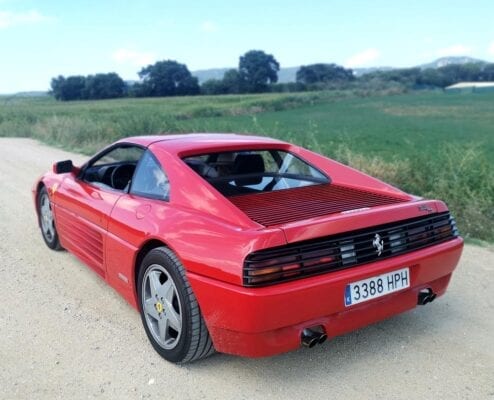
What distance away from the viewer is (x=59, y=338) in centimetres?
341

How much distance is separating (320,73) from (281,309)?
102837 mm

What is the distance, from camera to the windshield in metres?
3.83

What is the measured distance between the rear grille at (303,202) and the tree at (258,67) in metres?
90.0

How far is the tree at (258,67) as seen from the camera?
94250mm

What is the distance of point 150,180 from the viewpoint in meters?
3.56

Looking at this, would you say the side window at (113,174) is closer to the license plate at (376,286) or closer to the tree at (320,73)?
the license plate at (376,286)

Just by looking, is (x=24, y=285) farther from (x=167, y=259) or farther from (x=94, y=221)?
(x=167, y=259)

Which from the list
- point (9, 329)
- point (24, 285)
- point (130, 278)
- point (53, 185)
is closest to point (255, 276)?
point (130, 278)

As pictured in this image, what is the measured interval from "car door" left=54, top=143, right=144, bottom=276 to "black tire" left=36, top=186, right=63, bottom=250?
299 millimetres

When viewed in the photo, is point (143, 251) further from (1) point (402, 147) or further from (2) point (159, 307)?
(1) point (402, 147)

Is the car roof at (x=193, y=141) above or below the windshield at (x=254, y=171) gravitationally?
above

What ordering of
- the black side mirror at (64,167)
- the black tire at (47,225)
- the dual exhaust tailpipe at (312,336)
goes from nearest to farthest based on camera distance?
the dual exhaust tailpipe at (312,336)
the black side mirror at (64,167)
the black tire at (47,225)

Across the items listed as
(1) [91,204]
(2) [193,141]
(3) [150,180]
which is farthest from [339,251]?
(1) [91,204]

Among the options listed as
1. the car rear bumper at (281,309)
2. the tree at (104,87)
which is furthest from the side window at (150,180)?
the tree at (104,87)
